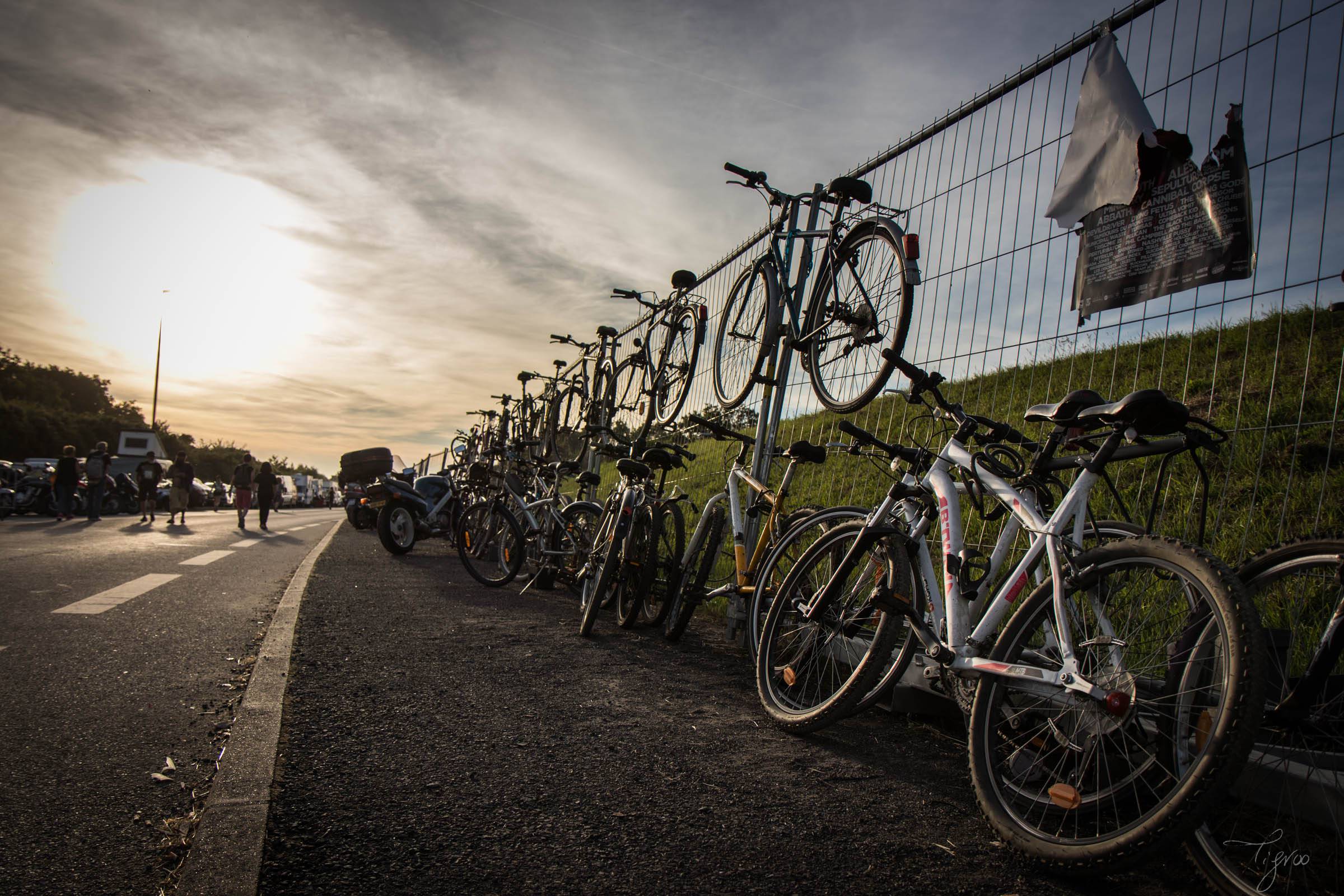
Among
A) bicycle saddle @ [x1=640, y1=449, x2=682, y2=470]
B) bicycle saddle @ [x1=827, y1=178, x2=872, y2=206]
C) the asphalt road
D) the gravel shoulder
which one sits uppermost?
bicycle saddle @ [x1=827, y1=178, x2=872, y2=206]

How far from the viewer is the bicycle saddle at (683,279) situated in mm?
6973

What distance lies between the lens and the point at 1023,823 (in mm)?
2068

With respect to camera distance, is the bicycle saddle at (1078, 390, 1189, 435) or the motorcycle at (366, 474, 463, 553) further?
the motorcycle at (366, 474, 463, 553)

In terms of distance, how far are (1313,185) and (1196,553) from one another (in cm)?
183

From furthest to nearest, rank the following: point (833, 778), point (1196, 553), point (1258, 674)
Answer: point (833, 778), point (1196, 553), point (1258, 674)

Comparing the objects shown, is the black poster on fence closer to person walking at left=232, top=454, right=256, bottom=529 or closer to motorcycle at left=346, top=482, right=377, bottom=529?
motorcycle at left=346, top=482, right=377, bottom=529

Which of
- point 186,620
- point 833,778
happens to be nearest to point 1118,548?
point 833,778

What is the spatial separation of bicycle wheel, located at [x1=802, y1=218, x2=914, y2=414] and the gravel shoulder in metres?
1.71

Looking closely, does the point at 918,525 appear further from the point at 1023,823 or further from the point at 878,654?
the point at 1023,823

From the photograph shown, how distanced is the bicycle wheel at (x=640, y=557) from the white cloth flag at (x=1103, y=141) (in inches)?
115

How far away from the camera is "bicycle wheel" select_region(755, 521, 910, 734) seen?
285cm

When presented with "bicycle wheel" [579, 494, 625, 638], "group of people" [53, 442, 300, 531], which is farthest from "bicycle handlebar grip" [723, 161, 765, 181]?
"group of people" [53, 442, 300, 531]
